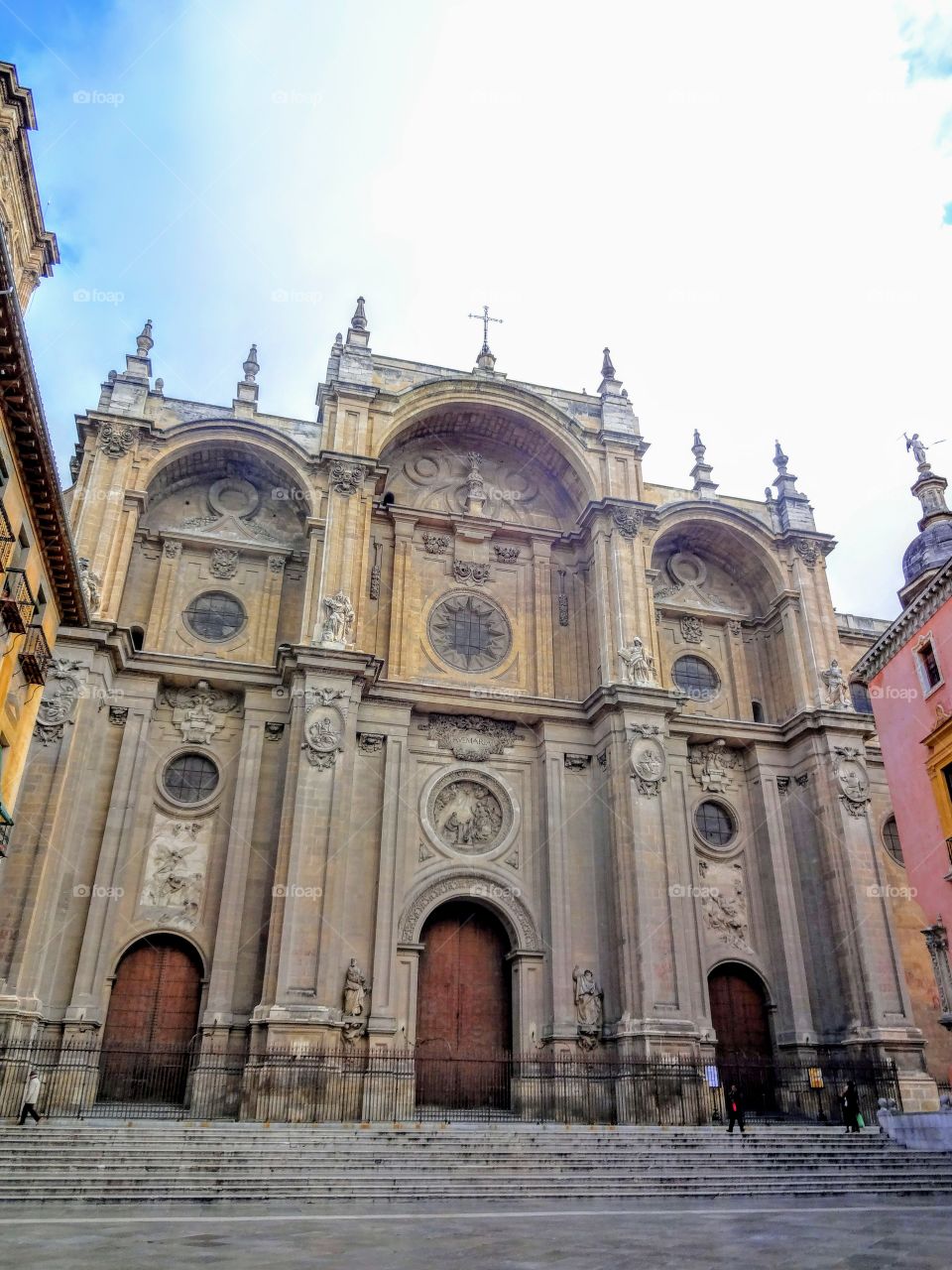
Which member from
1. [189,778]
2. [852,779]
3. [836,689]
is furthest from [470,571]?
[852,779]

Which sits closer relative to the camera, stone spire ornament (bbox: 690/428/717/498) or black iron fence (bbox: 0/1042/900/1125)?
black iron fence (bbox: 0/1042/900/1125)

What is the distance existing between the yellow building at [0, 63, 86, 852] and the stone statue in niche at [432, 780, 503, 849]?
1025 centimetres

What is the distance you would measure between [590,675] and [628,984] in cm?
878

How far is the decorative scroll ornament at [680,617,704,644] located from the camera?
1169 inches

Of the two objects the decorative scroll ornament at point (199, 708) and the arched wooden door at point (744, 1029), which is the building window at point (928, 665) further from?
the decorative scroll ornament at point (199, 708)

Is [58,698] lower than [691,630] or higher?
lower

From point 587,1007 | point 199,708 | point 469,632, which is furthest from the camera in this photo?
point 469,632

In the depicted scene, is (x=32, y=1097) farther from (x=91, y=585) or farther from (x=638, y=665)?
(x=638, y=665)

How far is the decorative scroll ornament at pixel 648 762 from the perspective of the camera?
24281 millimetres

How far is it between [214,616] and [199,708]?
2.83 meters

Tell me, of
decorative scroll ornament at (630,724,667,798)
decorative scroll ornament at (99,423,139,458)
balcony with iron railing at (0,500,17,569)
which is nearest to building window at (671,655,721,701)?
decorative scroll ornament at (630,724,667,798)

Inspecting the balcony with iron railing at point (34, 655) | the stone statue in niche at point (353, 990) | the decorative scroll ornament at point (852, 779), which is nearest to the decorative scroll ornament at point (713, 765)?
the decorative scroll ornament at point (852, 779)

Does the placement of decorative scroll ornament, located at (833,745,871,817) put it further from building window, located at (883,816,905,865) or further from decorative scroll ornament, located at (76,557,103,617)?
decorative scroll ornament, located at (76,557,103,617)

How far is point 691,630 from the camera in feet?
97.8
